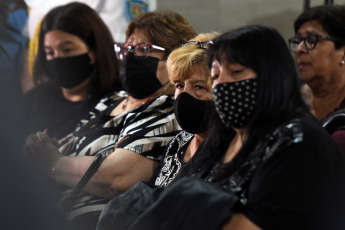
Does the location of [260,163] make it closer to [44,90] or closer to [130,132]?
[130,132]

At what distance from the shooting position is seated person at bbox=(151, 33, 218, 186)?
7.46ft

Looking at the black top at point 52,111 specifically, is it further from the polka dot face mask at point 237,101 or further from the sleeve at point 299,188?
the sleeve at point 299,188

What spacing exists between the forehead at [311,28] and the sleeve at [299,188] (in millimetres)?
1240

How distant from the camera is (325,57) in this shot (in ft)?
8.84

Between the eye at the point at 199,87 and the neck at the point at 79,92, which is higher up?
the eye at the point at 199,87

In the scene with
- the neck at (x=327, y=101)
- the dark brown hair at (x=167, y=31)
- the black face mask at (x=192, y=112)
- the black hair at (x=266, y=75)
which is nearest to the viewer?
the black hair at (x=266, y=75)

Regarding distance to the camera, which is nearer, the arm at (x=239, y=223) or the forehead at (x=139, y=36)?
the arm at (x=239, y=223)

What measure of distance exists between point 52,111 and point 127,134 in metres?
1.25

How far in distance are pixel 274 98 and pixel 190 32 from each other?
1359 millimetres

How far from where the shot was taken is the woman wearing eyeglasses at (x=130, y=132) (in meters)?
2.74

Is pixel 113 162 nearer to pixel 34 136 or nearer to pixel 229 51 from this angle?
pixel 34 136

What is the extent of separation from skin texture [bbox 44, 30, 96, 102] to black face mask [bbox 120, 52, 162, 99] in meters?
0.78

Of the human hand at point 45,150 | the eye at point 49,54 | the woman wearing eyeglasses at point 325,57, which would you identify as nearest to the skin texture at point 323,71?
the woman wearing eyeglasses at point 325,57

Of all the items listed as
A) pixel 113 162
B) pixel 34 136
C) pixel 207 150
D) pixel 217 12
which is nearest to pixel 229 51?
pixel 207 150
